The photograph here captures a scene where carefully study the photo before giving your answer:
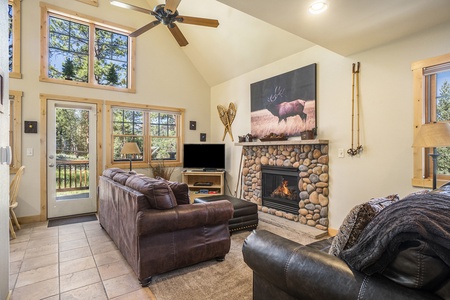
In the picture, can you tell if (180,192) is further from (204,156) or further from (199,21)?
(204,156)

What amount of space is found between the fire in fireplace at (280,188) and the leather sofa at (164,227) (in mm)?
1724

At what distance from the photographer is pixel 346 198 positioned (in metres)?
3.23

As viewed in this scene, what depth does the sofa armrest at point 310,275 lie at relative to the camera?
0.90 meters

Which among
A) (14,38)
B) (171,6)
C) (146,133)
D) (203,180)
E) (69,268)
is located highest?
(14,38)

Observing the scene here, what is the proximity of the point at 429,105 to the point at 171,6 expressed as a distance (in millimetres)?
3142

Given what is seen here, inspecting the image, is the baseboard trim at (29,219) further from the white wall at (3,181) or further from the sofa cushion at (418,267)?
the sofa cushion at (418,267)

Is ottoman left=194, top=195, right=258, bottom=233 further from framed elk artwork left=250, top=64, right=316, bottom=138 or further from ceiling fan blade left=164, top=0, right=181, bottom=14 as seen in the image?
ceiling fan blade left=164, top=0, right=181, bottom=14

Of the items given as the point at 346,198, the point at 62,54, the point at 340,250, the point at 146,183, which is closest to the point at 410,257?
the point at 340,250

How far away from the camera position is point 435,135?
1.95 metres

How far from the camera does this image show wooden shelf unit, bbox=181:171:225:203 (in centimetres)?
512

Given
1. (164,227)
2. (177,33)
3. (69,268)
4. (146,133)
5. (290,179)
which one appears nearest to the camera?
(164,227)

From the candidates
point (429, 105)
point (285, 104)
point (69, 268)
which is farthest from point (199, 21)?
point (69, 268)

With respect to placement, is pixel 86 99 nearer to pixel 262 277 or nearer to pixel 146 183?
pixel 146 183

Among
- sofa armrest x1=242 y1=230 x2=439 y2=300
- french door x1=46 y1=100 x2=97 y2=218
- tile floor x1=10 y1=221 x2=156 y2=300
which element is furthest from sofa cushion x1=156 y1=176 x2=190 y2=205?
french door x1=46 y1=100 x2=97 y2=218
